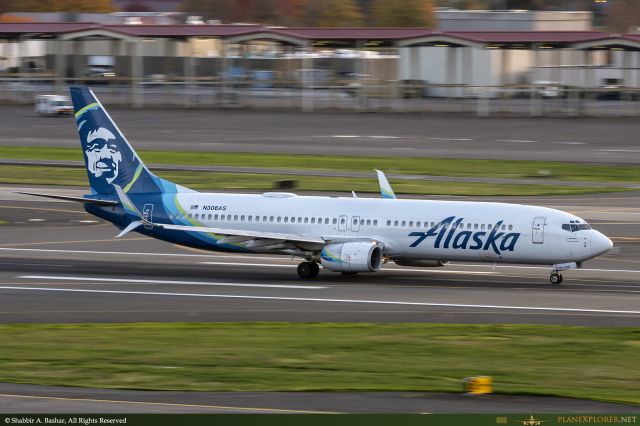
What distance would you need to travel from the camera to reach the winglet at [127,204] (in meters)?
50.6

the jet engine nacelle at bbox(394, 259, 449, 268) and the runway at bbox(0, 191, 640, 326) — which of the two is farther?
the jet engine nacelle at bbox(394, 259, 449, 268)

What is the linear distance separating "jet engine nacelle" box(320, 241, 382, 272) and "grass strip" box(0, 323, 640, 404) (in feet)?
30.4

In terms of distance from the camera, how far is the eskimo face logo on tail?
5169 centimetres

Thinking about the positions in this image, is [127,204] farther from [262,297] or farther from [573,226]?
[573,226]

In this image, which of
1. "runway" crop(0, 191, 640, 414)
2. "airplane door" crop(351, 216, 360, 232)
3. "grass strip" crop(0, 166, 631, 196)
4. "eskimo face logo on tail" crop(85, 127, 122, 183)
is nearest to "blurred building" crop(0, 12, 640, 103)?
"grass strip" crop(0, 166, 631, 196)

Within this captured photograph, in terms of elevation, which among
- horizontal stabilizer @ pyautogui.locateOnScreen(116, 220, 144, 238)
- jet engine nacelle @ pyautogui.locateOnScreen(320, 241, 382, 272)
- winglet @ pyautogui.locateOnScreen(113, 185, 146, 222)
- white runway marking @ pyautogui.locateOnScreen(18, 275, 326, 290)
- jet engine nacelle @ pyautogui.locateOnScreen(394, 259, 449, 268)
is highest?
winglet @ pyautogui.locateOnScreen(113, 185, 146, 222)

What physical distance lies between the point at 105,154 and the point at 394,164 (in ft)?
123

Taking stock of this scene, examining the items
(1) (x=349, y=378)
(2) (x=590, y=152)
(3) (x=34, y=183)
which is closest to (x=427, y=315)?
(1) (x=349, y=378)

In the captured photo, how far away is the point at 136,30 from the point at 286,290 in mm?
92967

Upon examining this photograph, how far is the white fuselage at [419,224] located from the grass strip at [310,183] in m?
23.0

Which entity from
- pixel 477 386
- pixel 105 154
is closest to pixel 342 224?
pixel 105 154

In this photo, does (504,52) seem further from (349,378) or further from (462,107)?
(349,378)

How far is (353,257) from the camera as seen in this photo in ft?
153

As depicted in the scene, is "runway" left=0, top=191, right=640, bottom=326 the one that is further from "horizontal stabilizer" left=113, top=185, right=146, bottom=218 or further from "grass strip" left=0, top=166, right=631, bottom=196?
"grass strip" left=0, top=166, right=631, bottom=196
